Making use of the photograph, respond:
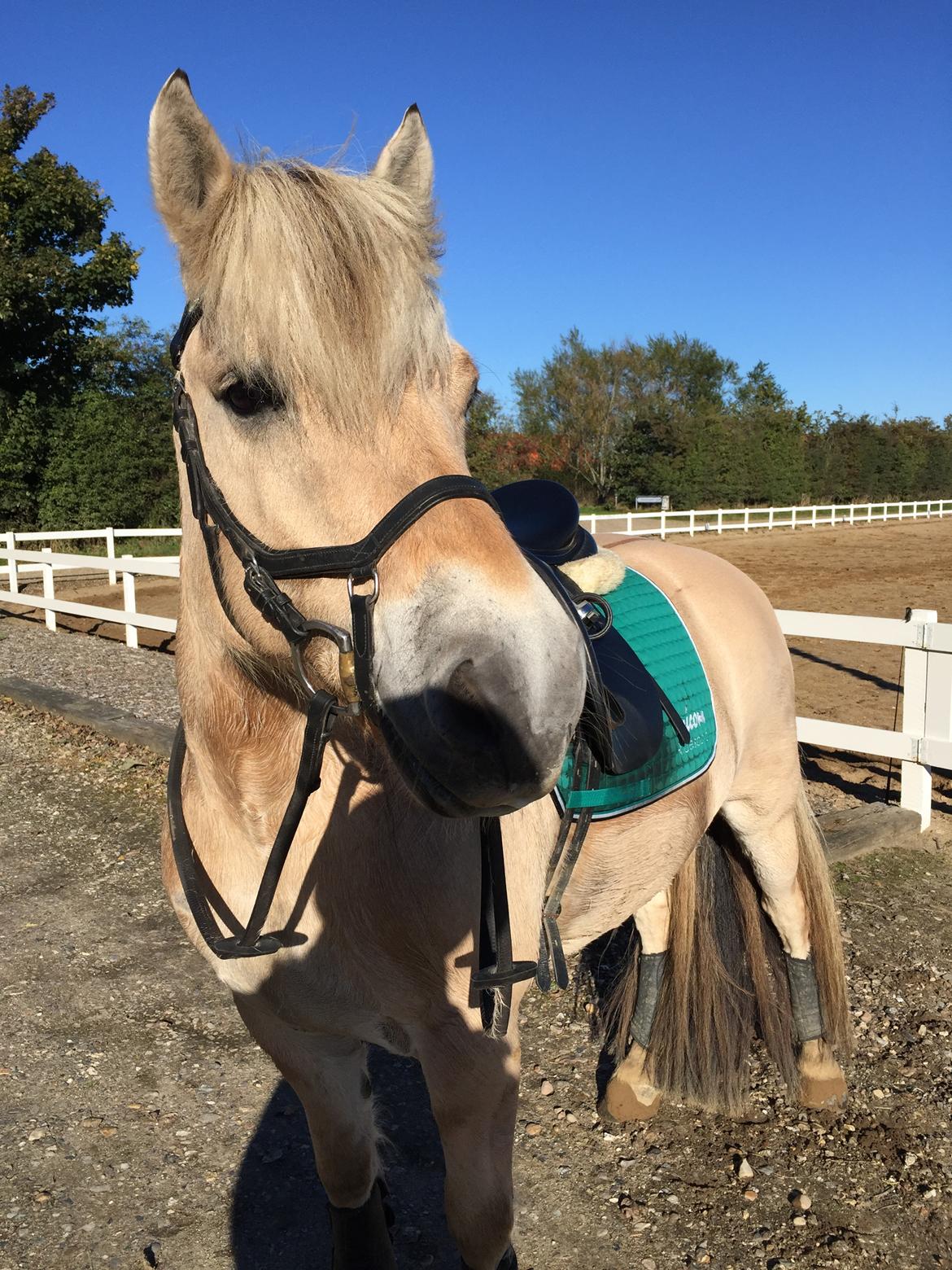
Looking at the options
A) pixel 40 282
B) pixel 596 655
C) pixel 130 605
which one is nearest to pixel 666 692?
pixel 596 655

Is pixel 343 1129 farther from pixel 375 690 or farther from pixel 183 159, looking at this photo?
pixel 183 159

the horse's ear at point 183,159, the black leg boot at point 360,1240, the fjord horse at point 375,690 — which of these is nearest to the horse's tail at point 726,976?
the fjord horse at point 375,690

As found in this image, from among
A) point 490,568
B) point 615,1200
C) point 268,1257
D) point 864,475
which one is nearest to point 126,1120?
point 268,1257

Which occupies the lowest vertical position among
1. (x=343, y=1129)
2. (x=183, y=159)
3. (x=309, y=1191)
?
(x=309, y=1191)

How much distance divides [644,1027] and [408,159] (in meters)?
2.75

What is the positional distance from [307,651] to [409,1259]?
1850mm

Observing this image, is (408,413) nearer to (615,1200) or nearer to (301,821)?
(301,821)

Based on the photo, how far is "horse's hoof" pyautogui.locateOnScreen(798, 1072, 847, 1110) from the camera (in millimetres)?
2764

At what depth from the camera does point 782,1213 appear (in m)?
2.33

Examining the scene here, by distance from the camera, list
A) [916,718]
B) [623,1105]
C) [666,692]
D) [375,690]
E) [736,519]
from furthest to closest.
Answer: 1. [736,519]
2. [916,718]
3. [623,1105]
4. [666,692]
5. [375,690]

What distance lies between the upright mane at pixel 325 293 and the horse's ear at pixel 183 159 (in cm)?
5

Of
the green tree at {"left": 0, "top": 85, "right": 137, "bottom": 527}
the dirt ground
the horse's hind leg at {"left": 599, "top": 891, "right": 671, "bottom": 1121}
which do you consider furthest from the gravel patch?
the green tree at {"left": 0, "top": 85, "right": 137, "bottom": 527}

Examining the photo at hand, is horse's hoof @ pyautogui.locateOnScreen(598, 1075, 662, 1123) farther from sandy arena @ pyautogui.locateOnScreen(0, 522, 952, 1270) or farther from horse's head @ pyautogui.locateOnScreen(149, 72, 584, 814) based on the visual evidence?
horse's head @ pyautogui.locateOnScreen(149, 72, 584, 814)

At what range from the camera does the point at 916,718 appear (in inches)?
182
